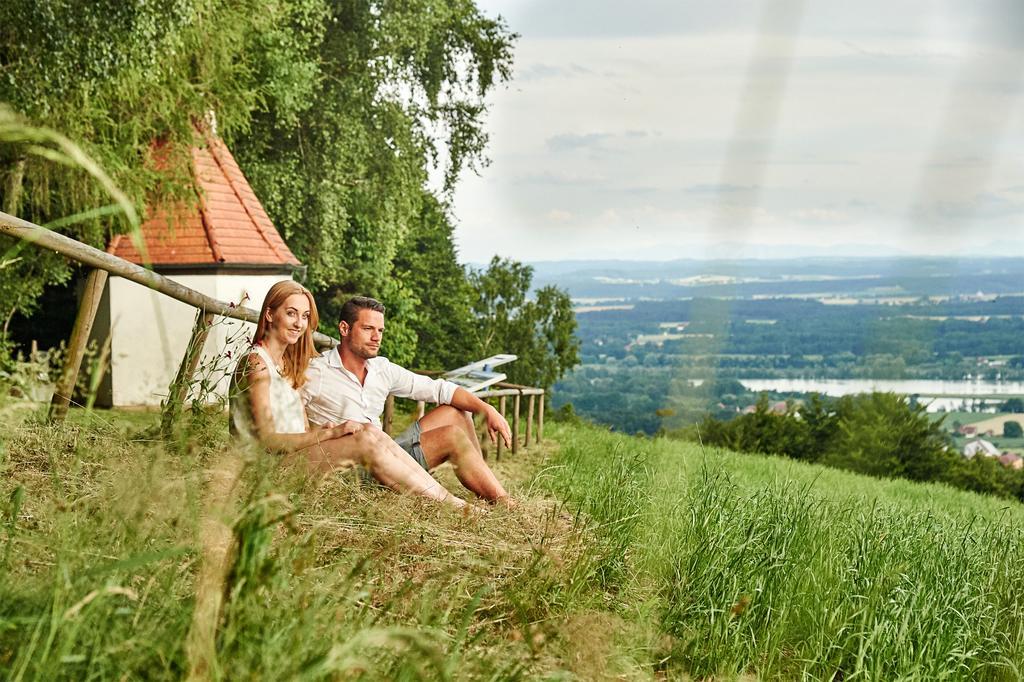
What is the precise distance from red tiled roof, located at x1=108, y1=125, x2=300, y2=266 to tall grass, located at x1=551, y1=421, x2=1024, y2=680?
1776cm

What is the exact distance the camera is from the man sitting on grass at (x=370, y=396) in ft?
16.2

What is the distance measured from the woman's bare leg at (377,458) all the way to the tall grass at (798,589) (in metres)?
0.67

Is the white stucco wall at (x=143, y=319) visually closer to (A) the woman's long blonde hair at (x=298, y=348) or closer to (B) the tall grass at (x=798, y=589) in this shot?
Result: (A) the woman's long blonde hair at (x=298, y=348)

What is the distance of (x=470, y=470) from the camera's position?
4566mm

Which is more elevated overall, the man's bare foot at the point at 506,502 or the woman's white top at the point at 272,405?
the woman's white top at the point at 272,405

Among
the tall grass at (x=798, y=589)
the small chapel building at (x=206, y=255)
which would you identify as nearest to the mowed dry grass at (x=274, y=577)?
the tall grass at (x=798, y=589)

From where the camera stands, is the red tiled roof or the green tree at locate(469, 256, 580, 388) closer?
the red tiled roof

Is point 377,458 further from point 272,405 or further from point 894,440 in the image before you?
point 894,440

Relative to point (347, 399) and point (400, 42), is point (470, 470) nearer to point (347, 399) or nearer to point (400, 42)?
point (347, 399)

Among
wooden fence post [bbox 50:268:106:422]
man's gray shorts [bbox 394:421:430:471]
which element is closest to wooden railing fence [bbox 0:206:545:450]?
wooden fence post [bbox 50:268:106:422]

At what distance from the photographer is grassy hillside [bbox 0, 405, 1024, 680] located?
2.16 m

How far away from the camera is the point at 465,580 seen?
3189mm

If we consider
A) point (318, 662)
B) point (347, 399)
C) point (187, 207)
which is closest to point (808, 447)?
point (187, 207)

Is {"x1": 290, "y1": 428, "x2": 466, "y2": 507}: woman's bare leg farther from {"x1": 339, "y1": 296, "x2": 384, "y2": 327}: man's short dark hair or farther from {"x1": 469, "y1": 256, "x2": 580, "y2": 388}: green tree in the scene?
{"x1": 469, "y1": 256, "x2": 580, "y2": 388}: green tree
